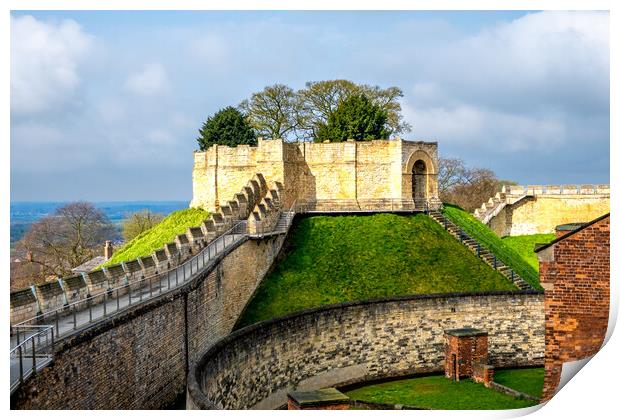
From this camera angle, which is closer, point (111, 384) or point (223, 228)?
point (111, 384)

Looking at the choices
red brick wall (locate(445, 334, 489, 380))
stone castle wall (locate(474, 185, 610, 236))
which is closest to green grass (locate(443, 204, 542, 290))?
stone castle wall (locate(474, 185, 610, 236))

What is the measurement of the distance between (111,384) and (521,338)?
1380cm

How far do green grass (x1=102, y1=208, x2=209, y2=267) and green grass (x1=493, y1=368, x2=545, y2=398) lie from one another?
17161 mm

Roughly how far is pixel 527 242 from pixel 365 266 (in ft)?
66.5

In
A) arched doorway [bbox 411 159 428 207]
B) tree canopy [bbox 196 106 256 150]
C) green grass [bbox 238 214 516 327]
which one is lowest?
green grass [bbox 238 214 516 327]

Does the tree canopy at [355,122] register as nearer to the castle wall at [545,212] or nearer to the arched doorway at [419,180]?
the arched doorway at [419,180]

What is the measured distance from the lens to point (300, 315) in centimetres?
2031

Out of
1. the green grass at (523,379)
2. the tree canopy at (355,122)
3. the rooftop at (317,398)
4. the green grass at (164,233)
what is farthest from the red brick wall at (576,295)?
the tree canopy at (355,122)

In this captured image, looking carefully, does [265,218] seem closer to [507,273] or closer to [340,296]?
[340,296]

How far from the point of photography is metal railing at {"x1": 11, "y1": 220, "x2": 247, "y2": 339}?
50.3 ft

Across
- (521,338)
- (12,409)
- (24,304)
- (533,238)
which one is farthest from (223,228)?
(533,238)

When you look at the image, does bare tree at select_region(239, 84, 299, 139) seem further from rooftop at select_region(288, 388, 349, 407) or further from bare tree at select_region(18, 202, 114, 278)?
rooftop at select_region(288, 388, 349, 407)

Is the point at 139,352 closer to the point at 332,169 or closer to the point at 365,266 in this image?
the point at 365,266

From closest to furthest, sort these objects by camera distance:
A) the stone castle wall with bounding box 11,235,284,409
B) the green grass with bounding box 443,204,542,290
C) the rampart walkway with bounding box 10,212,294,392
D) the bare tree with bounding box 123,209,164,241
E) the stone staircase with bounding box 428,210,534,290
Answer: the rampart walkway with bounding box 10,212,294,392, the stone castle wall with bounding box 11,235,284,409, the stone staircase with bounding box 428,210,534,290, the green grass with bounding box 443,204,542,290, the bare tree with bounding box 123,209,164,241
